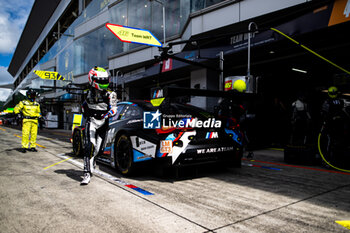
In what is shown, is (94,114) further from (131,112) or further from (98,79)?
(131,112)

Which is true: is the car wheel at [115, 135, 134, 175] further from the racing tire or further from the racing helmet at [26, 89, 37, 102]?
the racing helmet at [26, 89, 37, 102]

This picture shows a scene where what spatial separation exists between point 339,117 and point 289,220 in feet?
11.6

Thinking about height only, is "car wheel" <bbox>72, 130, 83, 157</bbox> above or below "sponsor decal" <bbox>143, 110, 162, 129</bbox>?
below

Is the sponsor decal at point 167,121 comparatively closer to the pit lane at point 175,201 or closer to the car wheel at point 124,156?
the car wheel at point 124,156

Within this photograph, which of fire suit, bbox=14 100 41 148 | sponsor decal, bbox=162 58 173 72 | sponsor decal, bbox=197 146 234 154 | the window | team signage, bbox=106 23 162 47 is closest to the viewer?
sponsor decal, bbox=197 146 234 154

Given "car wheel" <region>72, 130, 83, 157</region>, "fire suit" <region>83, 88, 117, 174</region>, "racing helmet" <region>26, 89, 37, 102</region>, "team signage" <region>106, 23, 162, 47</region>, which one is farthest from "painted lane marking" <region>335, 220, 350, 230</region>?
"racing helmet" <region>26, 89, 37, 102</region>

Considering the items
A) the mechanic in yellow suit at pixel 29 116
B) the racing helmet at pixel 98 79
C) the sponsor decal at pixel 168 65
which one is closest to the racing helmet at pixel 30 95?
the mechanic in yellow suit at pixel 29 116

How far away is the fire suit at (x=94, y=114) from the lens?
4105 millimetres

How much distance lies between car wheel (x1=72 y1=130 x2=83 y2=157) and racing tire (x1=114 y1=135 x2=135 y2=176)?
6.48 ft

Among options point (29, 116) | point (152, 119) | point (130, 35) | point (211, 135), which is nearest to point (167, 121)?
point (152, 119)

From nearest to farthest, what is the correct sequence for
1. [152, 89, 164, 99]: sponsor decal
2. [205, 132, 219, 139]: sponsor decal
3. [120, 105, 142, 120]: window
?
[152, 89, 164, 99]: sponsor decal
[205, 132, 219, 139]: sponsor decal
[120, 105, 142, 120]: window

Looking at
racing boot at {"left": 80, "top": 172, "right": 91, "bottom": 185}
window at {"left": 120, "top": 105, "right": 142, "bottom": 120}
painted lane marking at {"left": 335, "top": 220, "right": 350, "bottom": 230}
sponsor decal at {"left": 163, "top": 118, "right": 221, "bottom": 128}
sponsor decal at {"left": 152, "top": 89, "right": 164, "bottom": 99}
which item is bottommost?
painted lane marking at {"left": 335, "top": 220, "right": 350, "bottom": 230}

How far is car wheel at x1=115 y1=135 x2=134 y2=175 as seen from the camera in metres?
4.16

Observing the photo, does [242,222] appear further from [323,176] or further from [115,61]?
[115,61]
